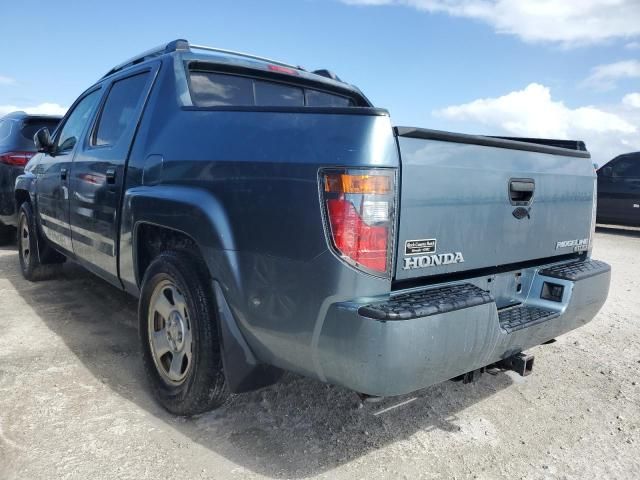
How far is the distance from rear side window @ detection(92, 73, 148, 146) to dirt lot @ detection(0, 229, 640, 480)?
1.46 meters

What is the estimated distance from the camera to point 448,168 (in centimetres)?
216

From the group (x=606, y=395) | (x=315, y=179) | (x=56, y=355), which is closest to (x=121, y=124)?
(x=56, y=355)

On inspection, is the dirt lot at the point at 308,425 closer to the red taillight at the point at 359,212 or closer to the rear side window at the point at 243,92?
the red taillight at the point at 359,212

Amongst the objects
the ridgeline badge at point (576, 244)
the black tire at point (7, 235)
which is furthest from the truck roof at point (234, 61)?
the black tire at point (7, 235)

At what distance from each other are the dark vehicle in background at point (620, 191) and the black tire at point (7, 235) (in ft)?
37.2

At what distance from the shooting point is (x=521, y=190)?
2496 millimetres

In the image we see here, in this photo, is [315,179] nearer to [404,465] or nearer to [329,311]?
[329,311]

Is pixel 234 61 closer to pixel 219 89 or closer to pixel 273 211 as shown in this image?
pixel 219 89

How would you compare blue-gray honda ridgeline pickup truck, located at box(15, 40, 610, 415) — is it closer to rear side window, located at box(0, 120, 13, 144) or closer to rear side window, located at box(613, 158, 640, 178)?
rear side window, located at box(0, 120, 13, 144)


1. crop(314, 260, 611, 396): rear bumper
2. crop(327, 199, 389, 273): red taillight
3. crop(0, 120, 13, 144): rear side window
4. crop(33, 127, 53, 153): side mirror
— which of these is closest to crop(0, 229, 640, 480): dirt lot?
crop(314, 260, 611, 396): rear bumper

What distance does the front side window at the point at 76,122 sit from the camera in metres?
4.12

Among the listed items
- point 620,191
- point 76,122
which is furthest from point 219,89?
point 620,191

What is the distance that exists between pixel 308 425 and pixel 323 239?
1.19 meters

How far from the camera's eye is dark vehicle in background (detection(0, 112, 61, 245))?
6.46 metres
